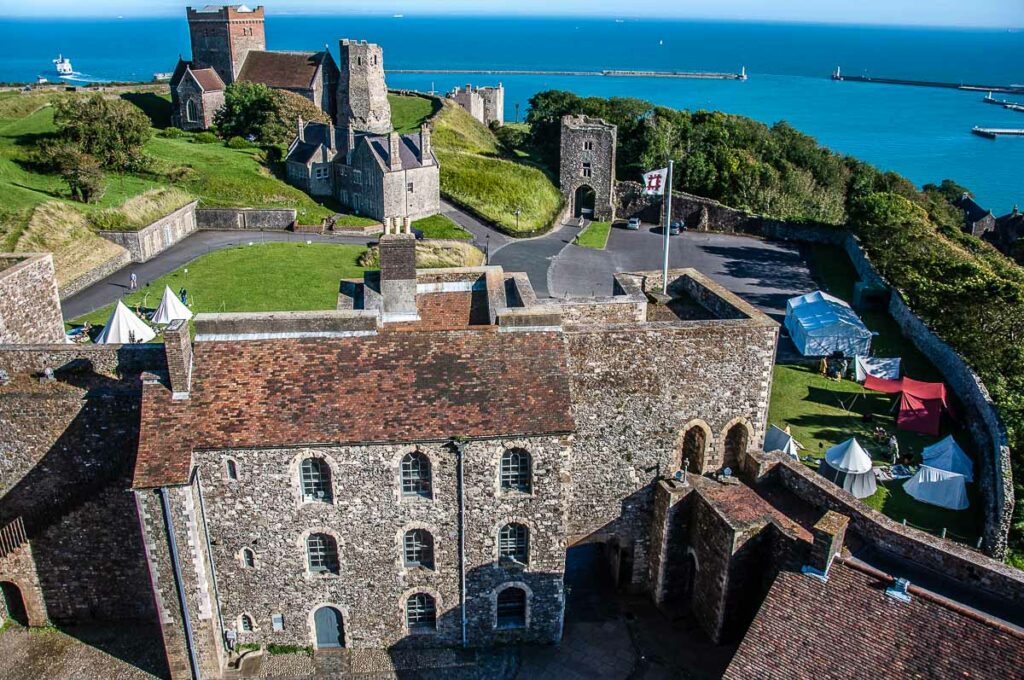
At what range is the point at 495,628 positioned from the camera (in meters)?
22.6

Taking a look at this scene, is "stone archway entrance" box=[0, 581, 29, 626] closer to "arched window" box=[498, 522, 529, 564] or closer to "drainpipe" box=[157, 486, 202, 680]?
"drainpipe" box=[157, 486, 202, 680]

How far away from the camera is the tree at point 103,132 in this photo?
6462 centimetres

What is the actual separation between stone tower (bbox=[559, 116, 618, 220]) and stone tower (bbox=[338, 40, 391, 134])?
78.8 feet

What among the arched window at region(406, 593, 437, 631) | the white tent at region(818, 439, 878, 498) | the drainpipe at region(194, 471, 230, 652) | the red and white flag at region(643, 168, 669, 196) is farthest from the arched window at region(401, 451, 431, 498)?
the red and white flag at region(643, 168, 669, 196)

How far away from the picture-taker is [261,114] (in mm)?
81812

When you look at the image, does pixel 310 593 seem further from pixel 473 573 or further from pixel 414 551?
pixel 473 573

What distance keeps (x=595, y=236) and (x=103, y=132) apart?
40249mm

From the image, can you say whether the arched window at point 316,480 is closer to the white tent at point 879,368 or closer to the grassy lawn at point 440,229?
the white tent at point 879,368

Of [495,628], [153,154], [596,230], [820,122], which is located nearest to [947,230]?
[596,230]

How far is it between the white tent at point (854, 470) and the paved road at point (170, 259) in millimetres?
39053

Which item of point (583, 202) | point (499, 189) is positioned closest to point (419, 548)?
point (499, 189)

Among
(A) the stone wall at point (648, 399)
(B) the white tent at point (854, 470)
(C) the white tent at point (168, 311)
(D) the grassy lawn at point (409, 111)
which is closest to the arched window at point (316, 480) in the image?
(A) the stone wall at point (648, 399)

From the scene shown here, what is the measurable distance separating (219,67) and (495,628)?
87828mm

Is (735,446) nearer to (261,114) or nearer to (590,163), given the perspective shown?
(590,163)
